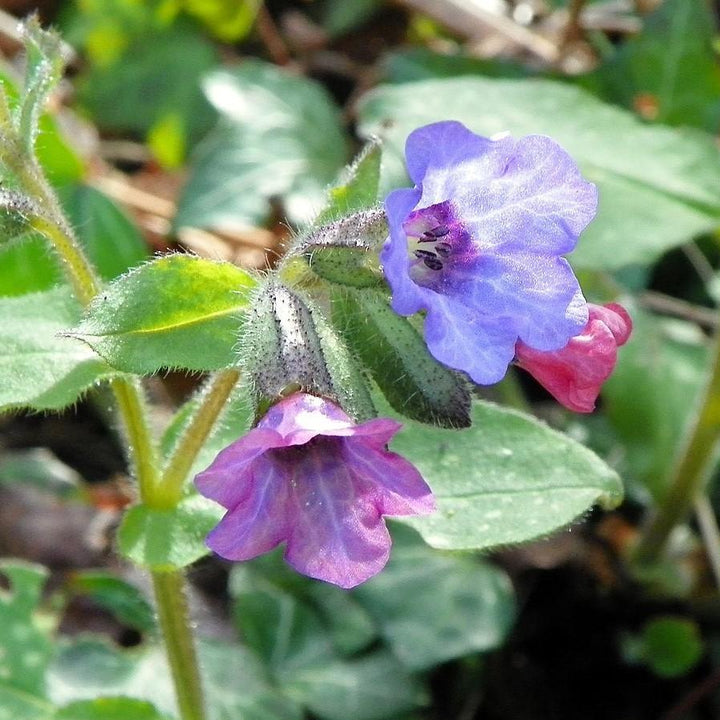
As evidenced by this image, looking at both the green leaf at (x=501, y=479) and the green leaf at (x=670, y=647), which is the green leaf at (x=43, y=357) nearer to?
the green leaf at (x=501, y=479)

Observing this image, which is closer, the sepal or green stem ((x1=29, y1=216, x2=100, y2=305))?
the sepal

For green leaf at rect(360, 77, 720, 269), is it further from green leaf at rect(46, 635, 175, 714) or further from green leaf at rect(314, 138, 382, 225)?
green leaf at rect(46, 635, 175, 714)

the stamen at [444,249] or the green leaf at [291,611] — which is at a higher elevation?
the stamen at [444,249]

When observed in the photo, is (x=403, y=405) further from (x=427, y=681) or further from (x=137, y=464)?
(x=427, y=681)

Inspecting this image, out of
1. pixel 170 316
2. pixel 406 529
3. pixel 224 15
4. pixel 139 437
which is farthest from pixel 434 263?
Answer: pixel 224 15

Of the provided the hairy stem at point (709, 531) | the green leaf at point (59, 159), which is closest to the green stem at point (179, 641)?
the hairy stem at point (709, 531)

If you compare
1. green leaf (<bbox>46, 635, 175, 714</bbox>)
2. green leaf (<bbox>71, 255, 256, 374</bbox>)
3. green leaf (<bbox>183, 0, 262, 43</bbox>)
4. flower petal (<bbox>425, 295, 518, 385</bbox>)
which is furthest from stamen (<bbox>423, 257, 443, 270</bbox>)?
green leaf (<bbox>183, 0, 262, 43</bbox>)
